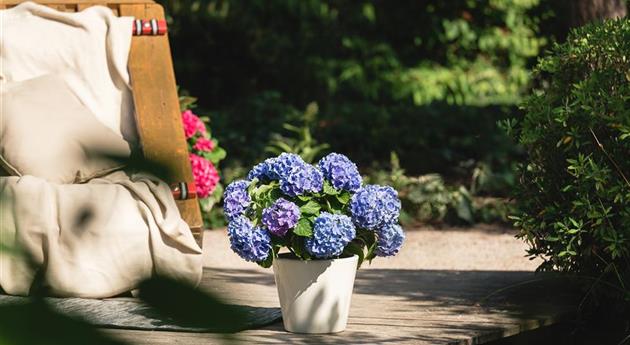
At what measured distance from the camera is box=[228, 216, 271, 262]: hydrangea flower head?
2895 mm

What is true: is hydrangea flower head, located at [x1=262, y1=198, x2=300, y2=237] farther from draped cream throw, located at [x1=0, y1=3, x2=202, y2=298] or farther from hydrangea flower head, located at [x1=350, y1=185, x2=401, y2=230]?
draped cream throw, located at [x1=0, y1=3, x2=202, y2=298]

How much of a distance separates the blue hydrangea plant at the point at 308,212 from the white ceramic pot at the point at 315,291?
0.03 meters

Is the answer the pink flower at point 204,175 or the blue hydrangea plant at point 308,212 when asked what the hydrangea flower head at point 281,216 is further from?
the pink flower at point 204,175

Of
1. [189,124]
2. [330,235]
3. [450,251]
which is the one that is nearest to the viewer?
[330,235]

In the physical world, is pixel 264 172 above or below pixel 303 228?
above

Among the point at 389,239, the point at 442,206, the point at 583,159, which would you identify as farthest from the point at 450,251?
the point at 389,239

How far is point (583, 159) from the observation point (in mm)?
3094

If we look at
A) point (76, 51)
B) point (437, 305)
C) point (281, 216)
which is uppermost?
point (76, 51)

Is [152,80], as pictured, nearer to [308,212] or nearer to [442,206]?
[308,212]

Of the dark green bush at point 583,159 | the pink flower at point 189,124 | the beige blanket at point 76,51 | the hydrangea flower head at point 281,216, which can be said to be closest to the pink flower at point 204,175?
the pink flower at point 189,124

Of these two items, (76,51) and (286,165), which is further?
(76,51)

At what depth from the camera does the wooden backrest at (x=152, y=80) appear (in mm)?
4199

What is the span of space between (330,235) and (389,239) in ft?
0.69

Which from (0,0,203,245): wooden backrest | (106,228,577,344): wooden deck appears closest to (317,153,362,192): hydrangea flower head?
(106,228,577,344): wooden deck
